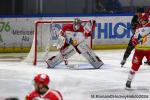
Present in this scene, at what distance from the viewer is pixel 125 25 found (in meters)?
19.7

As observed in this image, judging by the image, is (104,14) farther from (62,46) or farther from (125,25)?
(62,46)

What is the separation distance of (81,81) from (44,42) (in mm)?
3255

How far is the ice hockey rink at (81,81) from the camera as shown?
10.2 meters

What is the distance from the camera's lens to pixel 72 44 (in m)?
13.9

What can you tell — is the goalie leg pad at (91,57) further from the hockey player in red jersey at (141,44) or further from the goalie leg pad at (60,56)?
the hockey player in red jersey at (141,44)

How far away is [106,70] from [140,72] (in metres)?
0.85

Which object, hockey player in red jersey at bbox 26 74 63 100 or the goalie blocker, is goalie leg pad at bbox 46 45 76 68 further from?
hockey player in red jersey at bbox 26 74 63 100

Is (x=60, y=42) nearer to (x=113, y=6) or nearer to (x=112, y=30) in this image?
(x=112, y=30)

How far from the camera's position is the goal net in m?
14.7

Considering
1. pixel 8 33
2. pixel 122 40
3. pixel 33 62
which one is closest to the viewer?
pixel 33 62

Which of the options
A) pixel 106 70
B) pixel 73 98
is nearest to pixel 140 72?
pixel 106 70

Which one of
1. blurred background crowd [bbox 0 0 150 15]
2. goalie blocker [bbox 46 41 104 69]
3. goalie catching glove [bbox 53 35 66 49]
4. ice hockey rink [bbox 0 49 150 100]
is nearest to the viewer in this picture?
ice hockey rink [bbox 0 49 150 100]

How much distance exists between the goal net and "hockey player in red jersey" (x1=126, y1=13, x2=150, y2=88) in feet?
13.7

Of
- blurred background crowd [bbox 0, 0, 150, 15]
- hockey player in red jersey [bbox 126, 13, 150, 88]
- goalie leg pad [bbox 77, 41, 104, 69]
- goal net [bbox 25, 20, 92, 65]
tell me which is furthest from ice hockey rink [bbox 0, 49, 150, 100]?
blurred background crowd [bbox 0, 0, 150, 15]
